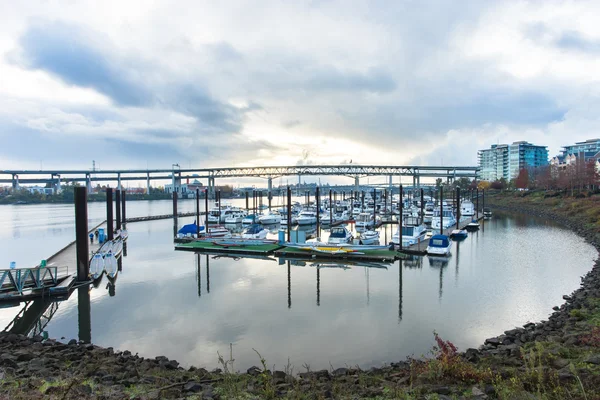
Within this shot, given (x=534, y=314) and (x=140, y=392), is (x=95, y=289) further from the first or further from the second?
(x=534, y=314)

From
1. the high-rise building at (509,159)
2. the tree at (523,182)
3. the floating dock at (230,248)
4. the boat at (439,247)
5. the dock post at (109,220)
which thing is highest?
the high-rise building at (509,159)

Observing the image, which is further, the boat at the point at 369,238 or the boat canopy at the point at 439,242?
the boat at the point at 369,238

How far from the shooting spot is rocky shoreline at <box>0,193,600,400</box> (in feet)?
18.1

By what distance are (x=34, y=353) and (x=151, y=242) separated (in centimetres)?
2309

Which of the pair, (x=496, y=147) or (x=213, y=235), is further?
(x=496, y=147)

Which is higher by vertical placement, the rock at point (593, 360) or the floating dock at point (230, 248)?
the rock at point (593, 360)

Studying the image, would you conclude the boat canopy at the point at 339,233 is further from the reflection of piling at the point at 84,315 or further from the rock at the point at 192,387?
the rock at the point at 192,387

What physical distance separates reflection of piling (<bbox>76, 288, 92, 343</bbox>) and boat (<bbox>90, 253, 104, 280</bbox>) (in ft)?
6.72

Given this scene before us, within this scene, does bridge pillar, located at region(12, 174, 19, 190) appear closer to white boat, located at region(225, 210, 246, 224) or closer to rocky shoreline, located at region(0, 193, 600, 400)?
white boat, located at region(225, 210, 246, 224)

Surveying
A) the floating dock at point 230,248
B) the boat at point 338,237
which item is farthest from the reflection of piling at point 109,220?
the boat at point 338,237

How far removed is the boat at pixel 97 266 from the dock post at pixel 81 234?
2066 mm

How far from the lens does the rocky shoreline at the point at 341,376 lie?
551 cm

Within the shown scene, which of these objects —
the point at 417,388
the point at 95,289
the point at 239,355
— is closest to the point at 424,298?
the point at 239,355

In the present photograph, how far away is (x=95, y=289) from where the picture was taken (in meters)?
16.5
